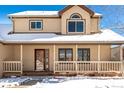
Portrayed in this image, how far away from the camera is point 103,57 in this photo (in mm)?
Result: 19984

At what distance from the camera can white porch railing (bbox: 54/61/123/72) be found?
18.8 m

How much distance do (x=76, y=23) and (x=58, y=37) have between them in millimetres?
1528

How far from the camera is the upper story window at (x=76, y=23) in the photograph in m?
20.0

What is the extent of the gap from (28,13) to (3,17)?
1.44 meters

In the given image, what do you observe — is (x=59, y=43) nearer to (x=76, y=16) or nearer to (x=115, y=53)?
(x=76, y=16)

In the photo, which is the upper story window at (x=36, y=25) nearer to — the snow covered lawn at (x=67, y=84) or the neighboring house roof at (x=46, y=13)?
the neighboring house roof at (x=46, y=13)

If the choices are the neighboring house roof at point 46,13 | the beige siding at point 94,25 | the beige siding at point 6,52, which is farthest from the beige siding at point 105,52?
the beige siding at point 6,52

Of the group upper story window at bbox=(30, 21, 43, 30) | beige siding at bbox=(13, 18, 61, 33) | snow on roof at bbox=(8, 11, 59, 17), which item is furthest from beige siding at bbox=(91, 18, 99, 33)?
upper story window at bbox=(30, 21, 43, 30)

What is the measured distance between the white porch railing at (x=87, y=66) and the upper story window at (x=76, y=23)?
1999 millimetres

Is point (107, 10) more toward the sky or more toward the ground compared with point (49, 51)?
more toward the sky

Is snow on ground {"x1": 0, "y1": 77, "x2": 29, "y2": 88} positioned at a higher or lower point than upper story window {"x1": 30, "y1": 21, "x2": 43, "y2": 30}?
lower

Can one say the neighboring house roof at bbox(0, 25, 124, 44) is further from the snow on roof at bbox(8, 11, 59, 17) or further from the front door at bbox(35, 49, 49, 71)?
the snow on roof at bbox(8, 11, 59, 17)
